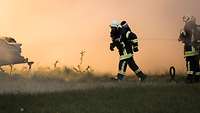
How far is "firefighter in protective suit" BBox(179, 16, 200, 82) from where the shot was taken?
20266mm

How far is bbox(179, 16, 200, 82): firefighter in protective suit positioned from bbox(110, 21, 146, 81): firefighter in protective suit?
1.38 meters

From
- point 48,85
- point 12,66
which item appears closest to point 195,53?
point 48,85

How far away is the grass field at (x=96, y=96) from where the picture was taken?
14508 millimetres

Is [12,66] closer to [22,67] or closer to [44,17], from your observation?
[22,67]

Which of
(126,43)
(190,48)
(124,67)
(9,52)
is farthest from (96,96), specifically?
(9,52)

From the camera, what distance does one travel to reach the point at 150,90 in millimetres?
17531

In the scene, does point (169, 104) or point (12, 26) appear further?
point (12, 26)

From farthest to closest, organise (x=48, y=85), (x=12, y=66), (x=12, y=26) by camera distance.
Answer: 1. (x=12, y=26)
2. (x=12, y=66)
3. (x=48, y=85)

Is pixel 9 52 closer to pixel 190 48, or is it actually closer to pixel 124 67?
pixel 124 67

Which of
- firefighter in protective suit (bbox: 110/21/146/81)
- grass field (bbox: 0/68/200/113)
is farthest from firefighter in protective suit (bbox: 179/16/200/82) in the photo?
Answer: firefighter in protective suit (bbox: 110/21/146/81)

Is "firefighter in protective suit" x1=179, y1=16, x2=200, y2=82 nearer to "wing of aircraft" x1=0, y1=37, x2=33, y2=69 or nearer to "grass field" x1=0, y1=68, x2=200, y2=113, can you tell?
"grass field" x1=0, y1=68, x2=200, y2=113

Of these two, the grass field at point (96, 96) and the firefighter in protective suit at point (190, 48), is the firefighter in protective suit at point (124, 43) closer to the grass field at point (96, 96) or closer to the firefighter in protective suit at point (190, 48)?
the grass field at point (96, 96)

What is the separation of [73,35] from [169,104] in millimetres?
10606

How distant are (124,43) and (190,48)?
1954 mm
